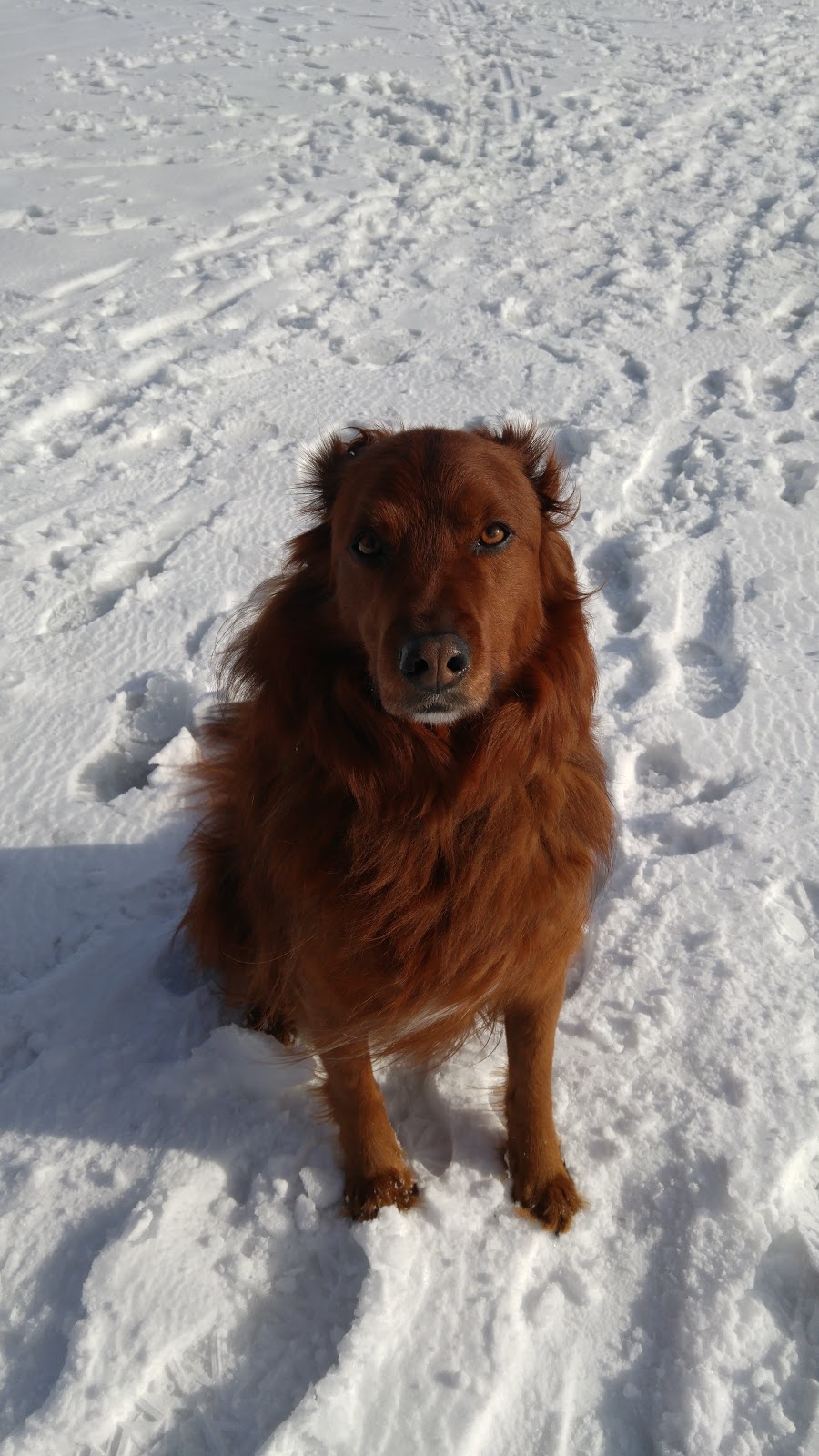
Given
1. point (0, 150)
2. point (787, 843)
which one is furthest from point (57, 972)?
point (0, 150)

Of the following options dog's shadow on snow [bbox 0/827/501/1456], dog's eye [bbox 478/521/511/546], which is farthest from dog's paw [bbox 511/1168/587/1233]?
dog's eye [bbox 478/521/511/546]

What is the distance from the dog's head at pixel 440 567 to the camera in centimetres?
159

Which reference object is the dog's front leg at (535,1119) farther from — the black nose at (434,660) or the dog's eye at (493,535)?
the dog's eye at (493,535)

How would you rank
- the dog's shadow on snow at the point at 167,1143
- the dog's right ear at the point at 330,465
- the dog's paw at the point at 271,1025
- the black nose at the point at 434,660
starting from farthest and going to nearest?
1. the dog's paw at the point at 271,1025
2. the dog's right ear at the point at 330,465
3. the dog's shadow on snow at the point at 167,1143
4. the black nose at the point at 434,660

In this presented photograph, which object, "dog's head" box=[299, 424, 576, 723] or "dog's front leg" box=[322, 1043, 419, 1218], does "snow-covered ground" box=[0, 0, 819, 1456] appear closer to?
"dog's front leg" box=[322, 1043, 419, 1218]

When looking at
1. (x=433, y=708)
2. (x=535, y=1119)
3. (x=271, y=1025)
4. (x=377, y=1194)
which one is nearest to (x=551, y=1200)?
(x=535, y=1119)

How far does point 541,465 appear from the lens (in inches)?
82.0

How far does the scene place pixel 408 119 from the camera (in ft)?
24.0

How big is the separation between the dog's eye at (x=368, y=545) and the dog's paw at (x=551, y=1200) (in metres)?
1.40

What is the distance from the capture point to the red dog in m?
1.73

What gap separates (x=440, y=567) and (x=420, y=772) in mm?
396

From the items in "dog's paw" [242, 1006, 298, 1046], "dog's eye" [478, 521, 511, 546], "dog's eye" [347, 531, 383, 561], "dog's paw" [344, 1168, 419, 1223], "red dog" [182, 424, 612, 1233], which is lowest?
"dog's paw" [242, 1006, 298, 1046]

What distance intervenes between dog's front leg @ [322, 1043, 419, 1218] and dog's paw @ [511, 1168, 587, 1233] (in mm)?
238

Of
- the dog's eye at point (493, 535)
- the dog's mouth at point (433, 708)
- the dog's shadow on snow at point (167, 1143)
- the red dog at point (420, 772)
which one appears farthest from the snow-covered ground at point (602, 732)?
the dog's eye at point (493, 535)
